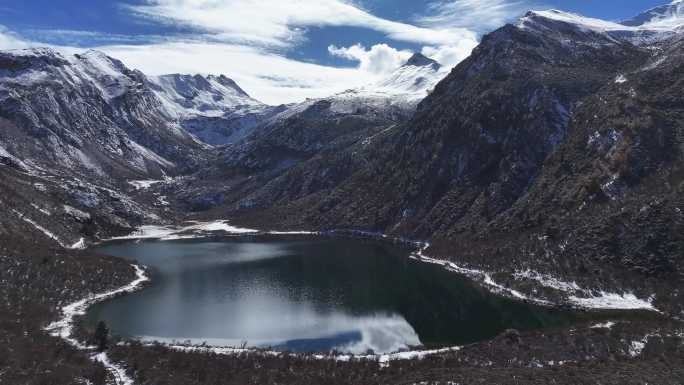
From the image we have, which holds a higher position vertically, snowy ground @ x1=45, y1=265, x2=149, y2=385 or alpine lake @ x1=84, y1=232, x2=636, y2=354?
snowy ground @ x1=45, y1=265, x2=149, y2=385

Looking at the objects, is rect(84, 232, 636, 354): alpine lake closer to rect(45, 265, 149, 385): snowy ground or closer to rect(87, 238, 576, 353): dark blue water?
rect(87, 238, 576, 353): dark blue water

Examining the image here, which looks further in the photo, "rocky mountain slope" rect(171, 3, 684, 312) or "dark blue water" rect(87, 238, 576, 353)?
"rocky mountain slope" rect(171, 3, 684, 312)

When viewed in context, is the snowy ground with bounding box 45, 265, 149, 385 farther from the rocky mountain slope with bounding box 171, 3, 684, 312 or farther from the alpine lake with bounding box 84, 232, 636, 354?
the rocky mountain slope with bounding box 171, 3, 684, 312

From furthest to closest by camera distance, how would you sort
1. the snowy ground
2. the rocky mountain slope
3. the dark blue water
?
the rocky mountain slope, the dark blue water, the snowy ground

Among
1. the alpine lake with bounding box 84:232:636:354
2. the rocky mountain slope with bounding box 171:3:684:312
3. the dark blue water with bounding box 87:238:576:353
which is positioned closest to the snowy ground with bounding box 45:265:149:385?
the alpine lake with bounding box 84:232:636:354

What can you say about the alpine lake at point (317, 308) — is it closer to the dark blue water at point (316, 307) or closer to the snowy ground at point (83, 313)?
the dark blue water at point (316, 307)

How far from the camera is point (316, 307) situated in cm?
9450

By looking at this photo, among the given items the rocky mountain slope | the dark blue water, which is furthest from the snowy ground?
the rocky mountain slope

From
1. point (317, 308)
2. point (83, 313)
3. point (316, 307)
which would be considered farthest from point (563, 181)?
point (83, 313)

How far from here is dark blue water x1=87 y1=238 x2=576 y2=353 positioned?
7794 cm

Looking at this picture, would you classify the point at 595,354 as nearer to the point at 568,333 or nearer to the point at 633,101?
the point at 568,333

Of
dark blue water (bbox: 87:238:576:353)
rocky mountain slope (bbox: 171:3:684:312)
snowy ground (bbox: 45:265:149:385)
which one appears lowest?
dark blue water (bbox: 87:238:576:353)

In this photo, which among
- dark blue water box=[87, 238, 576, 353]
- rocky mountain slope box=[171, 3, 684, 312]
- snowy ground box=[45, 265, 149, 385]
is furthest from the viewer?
rocky mountain slope box=[171, 3, 684, 312]

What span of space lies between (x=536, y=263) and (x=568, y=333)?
3591 centimetres
